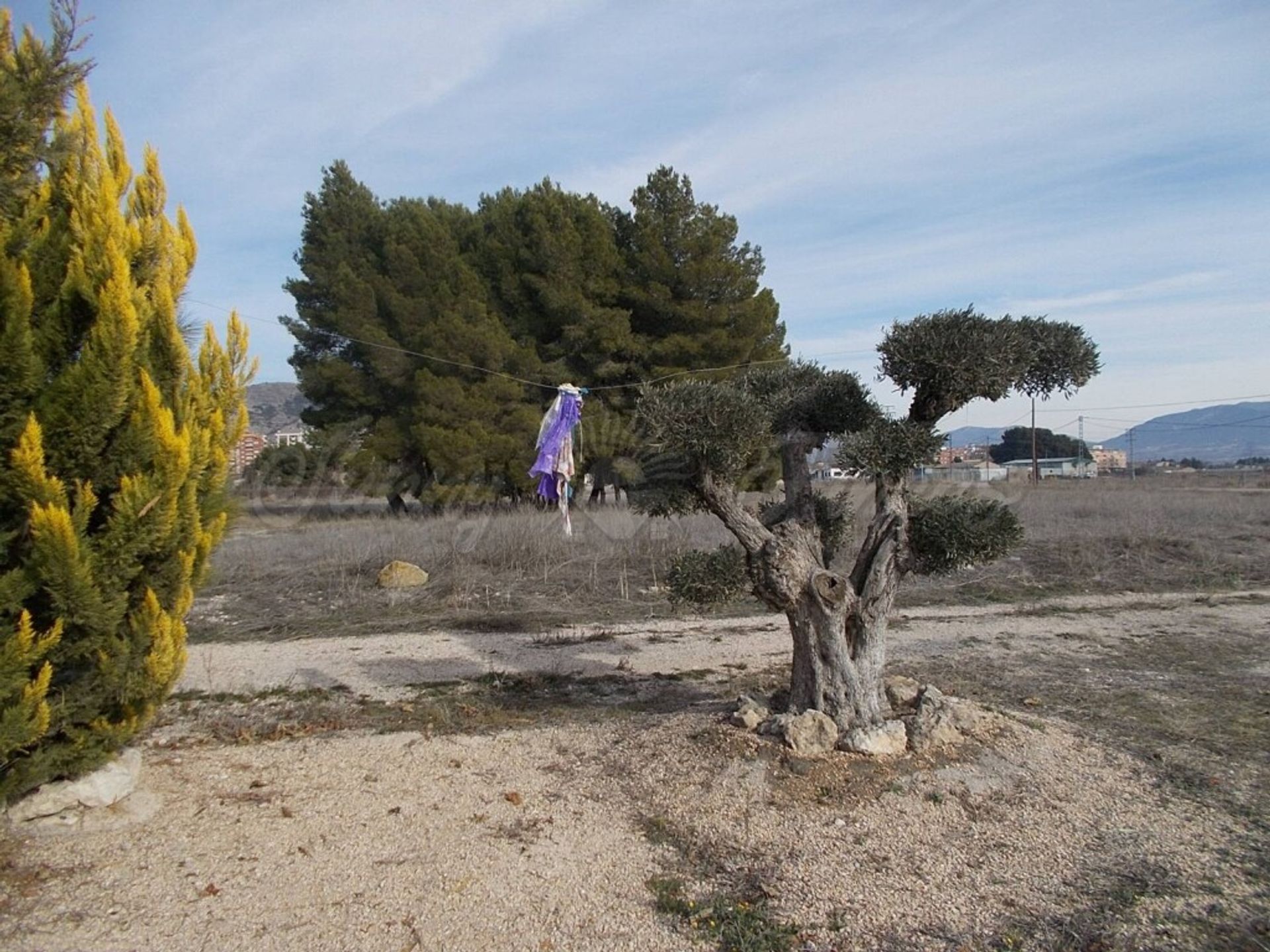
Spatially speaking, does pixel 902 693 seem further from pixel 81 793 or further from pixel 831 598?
pixel 81 793

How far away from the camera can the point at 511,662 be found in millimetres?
7137

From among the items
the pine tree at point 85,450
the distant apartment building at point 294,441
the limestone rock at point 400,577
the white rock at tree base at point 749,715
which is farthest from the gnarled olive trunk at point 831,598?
the distant apartment building at point 294,441

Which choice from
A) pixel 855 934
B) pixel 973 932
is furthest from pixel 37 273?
pixel 973 932

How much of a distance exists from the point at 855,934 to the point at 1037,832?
111 cm

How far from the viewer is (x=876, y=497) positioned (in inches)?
184

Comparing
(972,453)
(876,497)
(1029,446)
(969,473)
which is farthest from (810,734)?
(1029,446)

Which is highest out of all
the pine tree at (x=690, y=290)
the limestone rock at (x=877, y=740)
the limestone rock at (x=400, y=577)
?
the pine tree at (x=690, y=290)

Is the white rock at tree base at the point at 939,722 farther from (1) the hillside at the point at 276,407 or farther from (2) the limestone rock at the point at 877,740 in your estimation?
(1) the hillside at the point at 276,407

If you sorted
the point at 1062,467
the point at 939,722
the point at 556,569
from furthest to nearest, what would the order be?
the point at 1062,467
the point at 556,569
the point at 939,722

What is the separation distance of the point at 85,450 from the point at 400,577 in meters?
7.62

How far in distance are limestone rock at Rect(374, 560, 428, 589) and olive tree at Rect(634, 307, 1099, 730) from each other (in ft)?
21.7

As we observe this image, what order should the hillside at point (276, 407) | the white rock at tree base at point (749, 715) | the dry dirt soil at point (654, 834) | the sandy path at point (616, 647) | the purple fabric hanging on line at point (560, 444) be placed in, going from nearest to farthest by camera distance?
the dry dirt soil at point (654, 834)
the white rock at tree base at point (749, 715)
the sandy path at point (616, 647)
the purple fabric hanging on line at point (560, 444)
the hillside at point (276, 407)

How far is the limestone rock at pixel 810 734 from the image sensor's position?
13.8ft

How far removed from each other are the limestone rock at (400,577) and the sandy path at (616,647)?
91.0 inches
